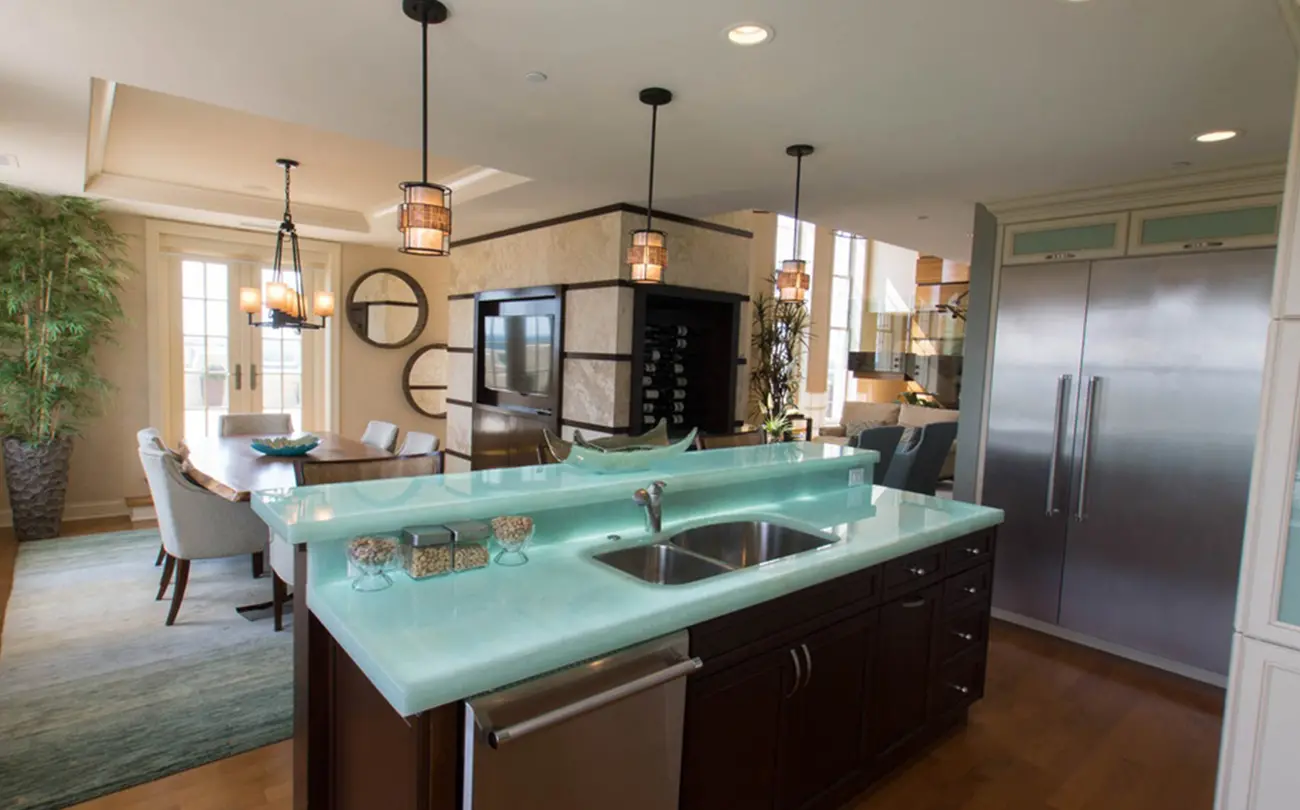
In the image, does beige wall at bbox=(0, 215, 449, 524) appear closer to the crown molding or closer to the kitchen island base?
the kitchen island base

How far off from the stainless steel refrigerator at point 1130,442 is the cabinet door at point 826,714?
215 cm

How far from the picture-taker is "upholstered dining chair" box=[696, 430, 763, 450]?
3490mm

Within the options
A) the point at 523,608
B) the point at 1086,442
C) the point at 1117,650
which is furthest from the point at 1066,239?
the point at 523,608

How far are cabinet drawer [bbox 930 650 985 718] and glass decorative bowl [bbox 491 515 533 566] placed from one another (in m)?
1.66

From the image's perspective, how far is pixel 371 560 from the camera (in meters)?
1.56

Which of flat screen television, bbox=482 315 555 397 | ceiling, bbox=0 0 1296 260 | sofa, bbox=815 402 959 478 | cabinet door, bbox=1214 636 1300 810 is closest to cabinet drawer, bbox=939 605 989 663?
cabinet door, bbox=1214 636 1300 810

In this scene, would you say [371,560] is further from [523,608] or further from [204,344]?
[204,344]

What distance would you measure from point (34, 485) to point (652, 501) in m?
5.07

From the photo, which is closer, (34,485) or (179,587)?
(179,587)

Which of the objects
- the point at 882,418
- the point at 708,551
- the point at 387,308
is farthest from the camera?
the point at 882,418

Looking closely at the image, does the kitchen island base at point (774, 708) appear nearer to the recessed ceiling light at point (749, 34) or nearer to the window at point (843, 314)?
the recessed ceiling light at point (749, 34)

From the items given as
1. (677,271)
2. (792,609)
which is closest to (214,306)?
(677,271)

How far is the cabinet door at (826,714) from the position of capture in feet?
6.20

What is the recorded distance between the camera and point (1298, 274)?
4.87 feet
